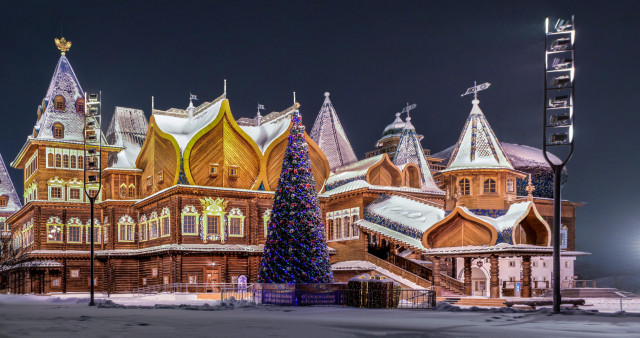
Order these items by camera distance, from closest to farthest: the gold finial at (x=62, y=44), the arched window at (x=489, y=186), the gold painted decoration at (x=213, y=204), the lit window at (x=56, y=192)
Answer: the arched window at (x=489, y=186), the gold painted decoration at (x=213, y=204), the lit window at (x=56, y=192), the gold finial at (x=62, y=44)

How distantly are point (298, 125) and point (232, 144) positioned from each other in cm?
1277

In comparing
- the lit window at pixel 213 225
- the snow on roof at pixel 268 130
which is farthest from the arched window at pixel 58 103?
the lit window at pixel 213 225

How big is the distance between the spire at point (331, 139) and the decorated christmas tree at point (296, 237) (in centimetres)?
2116

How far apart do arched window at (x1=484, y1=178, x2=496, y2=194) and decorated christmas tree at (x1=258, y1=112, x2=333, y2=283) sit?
11.8 metres

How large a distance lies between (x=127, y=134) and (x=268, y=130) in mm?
11186

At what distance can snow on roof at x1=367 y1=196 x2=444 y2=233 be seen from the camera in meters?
37.2

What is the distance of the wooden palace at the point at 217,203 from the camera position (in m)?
37.3

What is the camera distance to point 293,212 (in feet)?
93.1

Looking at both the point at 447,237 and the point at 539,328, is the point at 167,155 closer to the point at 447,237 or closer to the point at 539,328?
the point at 447,237

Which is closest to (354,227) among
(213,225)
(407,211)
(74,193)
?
(407,211)

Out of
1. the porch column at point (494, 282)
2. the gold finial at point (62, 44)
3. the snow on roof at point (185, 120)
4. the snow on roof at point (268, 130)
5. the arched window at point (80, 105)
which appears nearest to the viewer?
the porch column at point (494, 282)

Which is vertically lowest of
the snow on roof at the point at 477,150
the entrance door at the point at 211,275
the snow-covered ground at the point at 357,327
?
the entrance door at the point at 211,275

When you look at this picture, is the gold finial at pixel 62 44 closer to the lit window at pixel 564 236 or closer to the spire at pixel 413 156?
the spire at pixel 413 156

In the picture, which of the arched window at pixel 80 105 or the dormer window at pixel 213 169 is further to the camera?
the arched window at pixel 80 105
